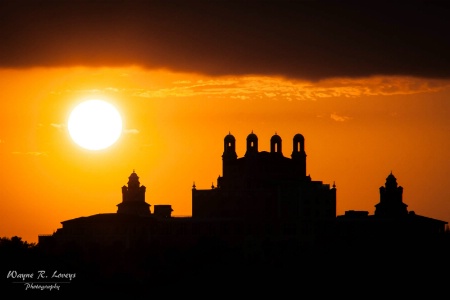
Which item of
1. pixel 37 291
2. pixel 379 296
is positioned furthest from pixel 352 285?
pixel 37 291

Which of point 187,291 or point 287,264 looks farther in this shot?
point 287,264

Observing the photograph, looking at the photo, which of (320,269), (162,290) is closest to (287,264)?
(320,269)

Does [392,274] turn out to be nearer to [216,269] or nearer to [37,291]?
[216,269]

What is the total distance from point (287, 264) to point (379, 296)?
55.0 feet

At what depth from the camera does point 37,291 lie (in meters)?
178

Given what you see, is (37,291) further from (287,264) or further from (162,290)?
(287,264)

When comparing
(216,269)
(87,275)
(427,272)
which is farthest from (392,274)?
(87,275)

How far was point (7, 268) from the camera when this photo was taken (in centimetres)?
18838

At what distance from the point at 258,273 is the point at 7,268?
70.6ft

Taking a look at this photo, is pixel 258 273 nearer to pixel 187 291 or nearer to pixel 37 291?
pixel 187 291

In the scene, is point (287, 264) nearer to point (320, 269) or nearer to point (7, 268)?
point (320, 269)

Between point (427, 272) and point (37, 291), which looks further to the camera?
point (427, 272)

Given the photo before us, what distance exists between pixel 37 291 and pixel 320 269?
28306mm

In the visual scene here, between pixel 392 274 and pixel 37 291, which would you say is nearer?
pixel 37 291
